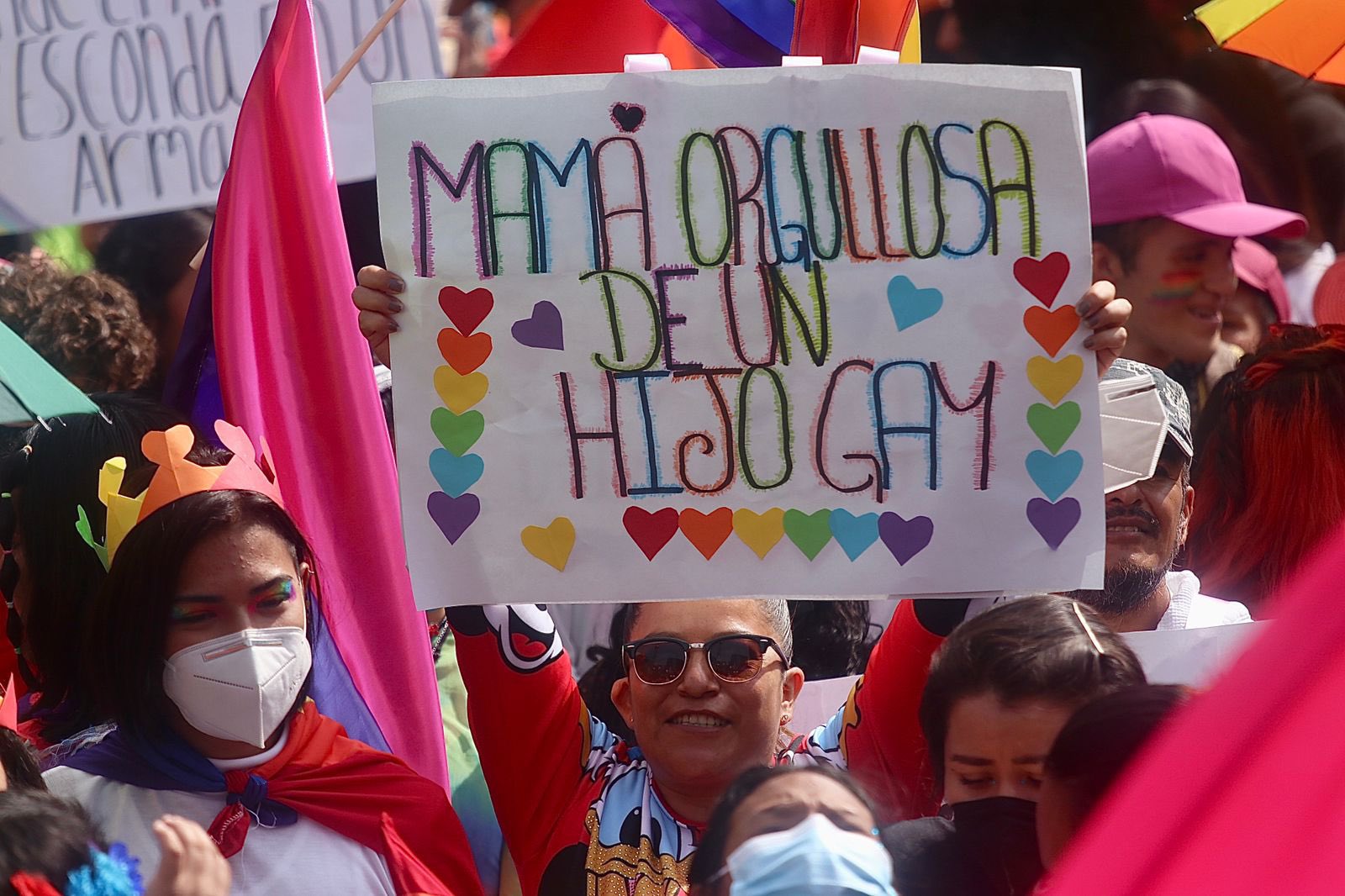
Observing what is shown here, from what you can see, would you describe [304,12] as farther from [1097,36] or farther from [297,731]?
[1097,36]

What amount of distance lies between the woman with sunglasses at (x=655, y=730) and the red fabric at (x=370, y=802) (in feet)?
0.33

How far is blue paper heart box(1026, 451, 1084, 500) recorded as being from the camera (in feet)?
8.64

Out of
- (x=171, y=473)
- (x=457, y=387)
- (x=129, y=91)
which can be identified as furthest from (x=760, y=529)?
(x=129, y=91)

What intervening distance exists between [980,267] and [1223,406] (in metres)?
1.03

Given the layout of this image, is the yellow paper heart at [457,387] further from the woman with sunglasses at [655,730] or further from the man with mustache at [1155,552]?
the man with mustache at [1155,552]

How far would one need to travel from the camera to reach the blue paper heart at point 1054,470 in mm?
2635

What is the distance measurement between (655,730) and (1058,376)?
898 millimetres

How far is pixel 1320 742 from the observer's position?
1417 mm

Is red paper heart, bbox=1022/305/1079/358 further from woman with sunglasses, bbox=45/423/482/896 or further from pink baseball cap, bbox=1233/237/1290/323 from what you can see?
pink baseball cap, bbox=1233/237/1290/323

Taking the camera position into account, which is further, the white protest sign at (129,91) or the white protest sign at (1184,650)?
the white protest sign at (129,91)

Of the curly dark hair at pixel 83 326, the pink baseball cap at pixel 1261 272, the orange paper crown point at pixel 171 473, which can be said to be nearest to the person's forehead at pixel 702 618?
the orange paper crown point at pixel 171 473

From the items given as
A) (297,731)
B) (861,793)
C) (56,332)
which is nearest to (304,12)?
(56,332)

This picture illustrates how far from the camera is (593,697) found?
3.38m

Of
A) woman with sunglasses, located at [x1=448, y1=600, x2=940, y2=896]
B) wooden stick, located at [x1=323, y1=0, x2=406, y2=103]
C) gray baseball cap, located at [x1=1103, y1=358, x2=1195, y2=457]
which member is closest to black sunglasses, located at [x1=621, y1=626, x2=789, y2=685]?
woman with sunglasses, located at [x1=448, y1=600, x2=940, y2=896]
